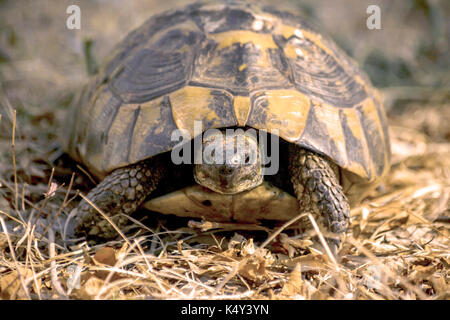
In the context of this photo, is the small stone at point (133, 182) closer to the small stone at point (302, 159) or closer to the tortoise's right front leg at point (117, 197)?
the tortoise's right front leg at point (117, 197)

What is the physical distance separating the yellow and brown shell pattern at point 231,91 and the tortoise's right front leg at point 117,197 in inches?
3.8

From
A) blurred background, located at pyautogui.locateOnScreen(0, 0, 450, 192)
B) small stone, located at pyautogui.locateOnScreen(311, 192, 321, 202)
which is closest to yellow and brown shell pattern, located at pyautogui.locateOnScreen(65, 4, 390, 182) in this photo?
small stone, located at pyautogui.locateOnScreen(311, 192, 321, 202)

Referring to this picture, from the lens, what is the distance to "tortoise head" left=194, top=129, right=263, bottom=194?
2.24 m

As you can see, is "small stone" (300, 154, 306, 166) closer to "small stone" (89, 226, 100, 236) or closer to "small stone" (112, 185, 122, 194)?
"small stone" (112, 185, 122, 194)

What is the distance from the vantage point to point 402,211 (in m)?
2.91

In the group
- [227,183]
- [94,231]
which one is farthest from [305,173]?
[94,231]

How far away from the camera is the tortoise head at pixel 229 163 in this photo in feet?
7.34

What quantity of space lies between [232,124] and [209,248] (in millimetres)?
688

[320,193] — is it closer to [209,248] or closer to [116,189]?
[209,248]

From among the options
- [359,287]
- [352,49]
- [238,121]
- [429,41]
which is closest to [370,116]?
[238,121]

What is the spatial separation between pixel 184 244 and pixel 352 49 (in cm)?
429

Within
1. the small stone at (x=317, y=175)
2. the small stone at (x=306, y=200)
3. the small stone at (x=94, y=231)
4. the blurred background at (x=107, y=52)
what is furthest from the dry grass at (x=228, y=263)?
the blurred background at (x=107, y=52)
